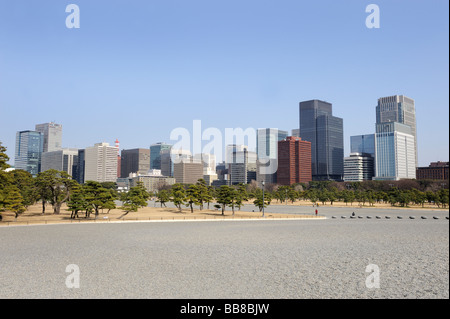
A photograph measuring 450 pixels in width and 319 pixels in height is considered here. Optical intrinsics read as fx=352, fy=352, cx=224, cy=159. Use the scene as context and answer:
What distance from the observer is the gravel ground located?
1326 centimetres

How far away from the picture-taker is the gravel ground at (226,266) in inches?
522

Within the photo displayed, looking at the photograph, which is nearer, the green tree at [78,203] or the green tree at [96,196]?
the green tree at [78,203]

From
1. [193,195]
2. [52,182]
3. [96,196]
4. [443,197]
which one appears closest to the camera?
[96,196]

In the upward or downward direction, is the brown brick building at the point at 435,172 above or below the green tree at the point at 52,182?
above

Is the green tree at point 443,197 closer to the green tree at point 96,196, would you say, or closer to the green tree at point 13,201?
the green tree at point 96,196

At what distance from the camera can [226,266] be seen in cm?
1733

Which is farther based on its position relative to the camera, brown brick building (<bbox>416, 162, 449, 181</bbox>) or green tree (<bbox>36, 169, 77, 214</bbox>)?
brown brick building (<bbox>416, 162, 449, 181</bbox>)

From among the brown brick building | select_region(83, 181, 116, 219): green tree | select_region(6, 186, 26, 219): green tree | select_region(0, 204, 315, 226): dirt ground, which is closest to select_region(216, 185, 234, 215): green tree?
select_region(0, 204, 315, 226): dirt ground
